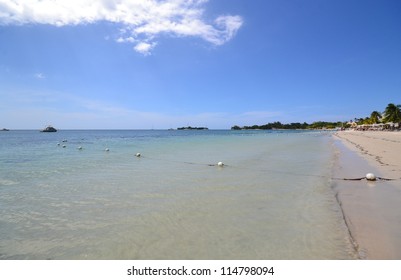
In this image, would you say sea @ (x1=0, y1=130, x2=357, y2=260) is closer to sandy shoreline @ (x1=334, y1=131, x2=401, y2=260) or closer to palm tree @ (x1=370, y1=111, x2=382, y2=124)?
sandy shoreline @ (x1=334, y1=131, x2=401, y2=260)

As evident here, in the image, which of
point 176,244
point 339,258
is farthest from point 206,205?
point 339,258

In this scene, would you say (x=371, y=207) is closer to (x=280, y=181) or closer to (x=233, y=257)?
(x=280, y=181)

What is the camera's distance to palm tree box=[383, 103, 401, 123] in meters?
91.4

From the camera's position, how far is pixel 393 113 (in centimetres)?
9306

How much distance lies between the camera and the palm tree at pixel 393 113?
91387mm

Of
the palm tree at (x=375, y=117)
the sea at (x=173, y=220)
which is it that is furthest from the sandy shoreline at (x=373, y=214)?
the palm tree at (x=375, y=117)

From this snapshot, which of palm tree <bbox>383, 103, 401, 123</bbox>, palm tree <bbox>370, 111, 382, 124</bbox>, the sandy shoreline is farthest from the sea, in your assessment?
palm tree <bbox>370, 111, 382, 124</bbox>

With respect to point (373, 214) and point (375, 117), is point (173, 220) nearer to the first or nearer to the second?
point (373, 214)

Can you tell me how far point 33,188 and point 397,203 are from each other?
12733 millimetres

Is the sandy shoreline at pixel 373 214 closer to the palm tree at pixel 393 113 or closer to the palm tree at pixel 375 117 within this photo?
the palm tree at pixel 393 113

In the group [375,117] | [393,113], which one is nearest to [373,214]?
[393,113]

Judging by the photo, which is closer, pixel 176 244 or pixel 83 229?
pixel 176 244

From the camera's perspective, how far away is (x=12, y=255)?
16.1ft
